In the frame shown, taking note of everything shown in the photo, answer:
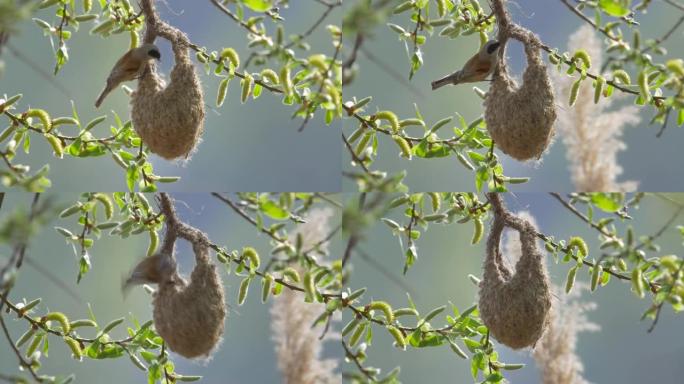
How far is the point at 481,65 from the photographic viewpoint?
1.56 m

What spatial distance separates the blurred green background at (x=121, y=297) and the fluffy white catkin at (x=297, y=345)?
3cm

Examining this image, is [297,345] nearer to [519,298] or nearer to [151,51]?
[519,298]

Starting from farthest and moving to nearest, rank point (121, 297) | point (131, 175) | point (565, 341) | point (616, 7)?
point (565, 341) → point (121, 297) → point (131, 175) → point (616, 7)

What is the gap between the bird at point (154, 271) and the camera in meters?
1.55

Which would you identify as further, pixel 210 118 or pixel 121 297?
pixel 210 118

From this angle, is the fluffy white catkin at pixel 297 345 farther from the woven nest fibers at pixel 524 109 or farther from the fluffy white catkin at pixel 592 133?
the fluffy white catkin at pixel 592 133

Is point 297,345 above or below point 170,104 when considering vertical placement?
below

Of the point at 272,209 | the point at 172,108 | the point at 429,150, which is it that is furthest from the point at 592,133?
the point at 172,108

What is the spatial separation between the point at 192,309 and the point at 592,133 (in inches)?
49.8

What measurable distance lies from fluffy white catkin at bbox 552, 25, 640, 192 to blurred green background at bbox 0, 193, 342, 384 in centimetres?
72

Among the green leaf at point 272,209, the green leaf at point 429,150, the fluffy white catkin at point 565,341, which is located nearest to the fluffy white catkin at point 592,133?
the fluffy white catkin at point 565,341

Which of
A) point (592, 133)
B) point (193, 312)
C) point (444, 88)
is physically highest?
point (592, 133)

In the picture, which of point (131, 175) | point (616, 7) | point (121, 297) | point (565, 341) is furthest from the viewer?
point (565, 341)

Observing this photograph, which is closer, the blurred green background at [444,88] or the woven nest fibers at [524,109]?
the woven nest fibers at [524,109]
